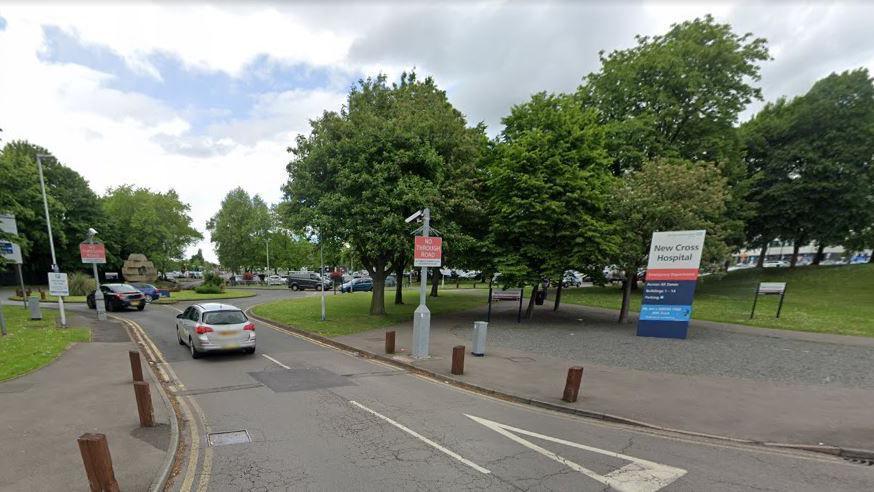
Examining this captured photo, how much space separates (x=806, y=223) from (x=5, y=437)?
43586 mm

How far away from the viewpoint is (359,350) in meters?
12.7

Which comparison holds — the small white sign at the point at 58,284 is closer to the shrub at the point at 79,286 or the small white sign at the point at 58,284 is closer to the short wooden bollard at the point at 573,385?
the short wooden bollard at the point at 573,385

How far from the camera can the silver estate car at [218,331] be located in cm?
1110

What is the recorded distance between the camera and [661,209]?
15422 millimetres

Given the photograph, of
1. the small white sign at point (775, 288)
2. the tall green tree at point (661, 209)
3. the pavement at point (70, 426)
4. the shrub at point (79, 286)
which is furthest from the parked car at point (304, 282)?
the small white sign at point (775, 288)

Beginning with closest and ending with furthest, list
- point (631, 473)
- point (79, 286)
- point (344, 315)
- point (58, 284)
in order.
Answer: point (631, 473) → point (58, 284) → point (344, 315) → point (79, 286)

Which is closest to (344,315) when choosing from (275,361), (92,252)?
(275,361)

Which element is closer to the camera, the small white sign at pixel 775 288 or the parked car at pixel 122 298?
the small white sign at pixel 775 288

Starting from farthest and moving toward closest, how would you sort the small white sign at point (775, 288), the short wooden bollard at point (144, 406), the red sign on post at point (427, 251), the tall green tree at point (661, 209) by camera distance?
the small white sign at point (775, 288)
the tall green tree at point (661, 209)
the red sign on post at point (427, 251)
the short wooden bollard at point (144, 406)

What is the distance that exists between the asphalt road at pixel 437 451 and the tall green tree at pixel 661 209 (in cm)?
1127

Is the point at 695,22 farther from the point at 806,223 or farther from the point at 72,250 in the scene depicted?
the point at 72,250

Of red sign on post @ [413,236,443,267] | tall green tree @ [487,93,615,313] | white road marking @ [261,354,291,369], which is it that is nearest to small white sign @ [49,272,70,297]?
white road marking @ [261,354,291,369]

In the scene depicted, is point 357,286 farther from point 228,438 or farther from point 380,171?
point 228,438

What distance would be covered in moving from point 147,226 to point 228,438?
55.1m
